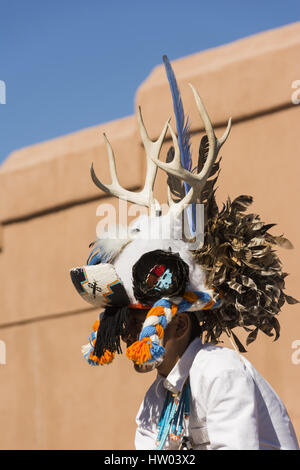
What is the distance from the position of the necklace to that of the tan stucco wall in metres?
2.74

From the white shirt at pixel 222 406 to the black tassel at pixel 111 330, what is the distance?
0.75 feet

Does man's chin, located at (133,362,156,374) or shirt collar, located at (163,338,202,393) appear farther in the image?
shirt collar, located at (163,338,202,393)

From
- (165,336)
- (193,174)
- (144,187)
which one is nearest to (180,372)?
(165,336)

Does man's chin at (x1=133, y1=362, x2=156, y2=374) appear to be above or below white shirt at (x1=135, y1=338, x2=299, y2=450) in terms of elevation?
above

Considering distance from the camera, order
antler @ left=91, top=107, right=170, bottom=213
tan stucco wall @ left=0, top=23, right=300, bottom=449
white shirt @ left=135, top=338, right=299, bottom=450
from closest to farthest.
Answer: white shirt @ left=135, top=338, right=299, bottom=450, antler @ left=91, top=107, right=170, bottom=213, tan stucco wall @ left=0, top=23, right=300, bottom=449

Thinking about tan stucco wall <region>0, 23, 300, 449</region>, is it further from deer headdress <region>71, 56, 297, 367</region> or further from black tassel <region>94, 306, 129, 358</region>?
black tassel <region>94, 306, 129, 358</region>

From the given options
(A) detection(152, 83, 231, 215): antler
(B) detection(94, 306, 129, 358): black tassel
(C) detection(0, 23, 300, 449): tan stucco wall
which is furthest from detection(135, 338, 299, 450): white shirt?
(C) detection(0, 23, 300, 449): tan stucco wall

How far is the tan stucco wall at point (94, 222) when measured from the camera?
5859 millimetres

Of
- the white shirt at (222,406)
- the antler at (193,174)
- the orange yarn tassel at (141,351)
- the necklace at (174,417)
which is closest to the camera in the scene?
the white shirt at (222,406)

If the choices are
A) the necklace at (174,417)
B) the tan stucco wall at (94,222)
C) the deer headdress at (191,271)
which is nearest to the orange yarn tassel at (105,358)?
the deer headdress at (191,271)

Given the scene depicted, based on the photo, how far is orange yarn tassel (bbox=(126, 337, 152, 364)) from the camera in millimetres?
2740

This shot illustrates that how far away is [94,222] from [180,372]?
4303mm

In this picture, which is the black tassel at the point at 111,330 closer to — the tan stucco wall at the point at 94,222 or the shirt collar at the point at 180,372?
the shirt collar at the point at 180,372

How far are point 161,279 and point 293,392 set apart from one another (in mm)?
2996
